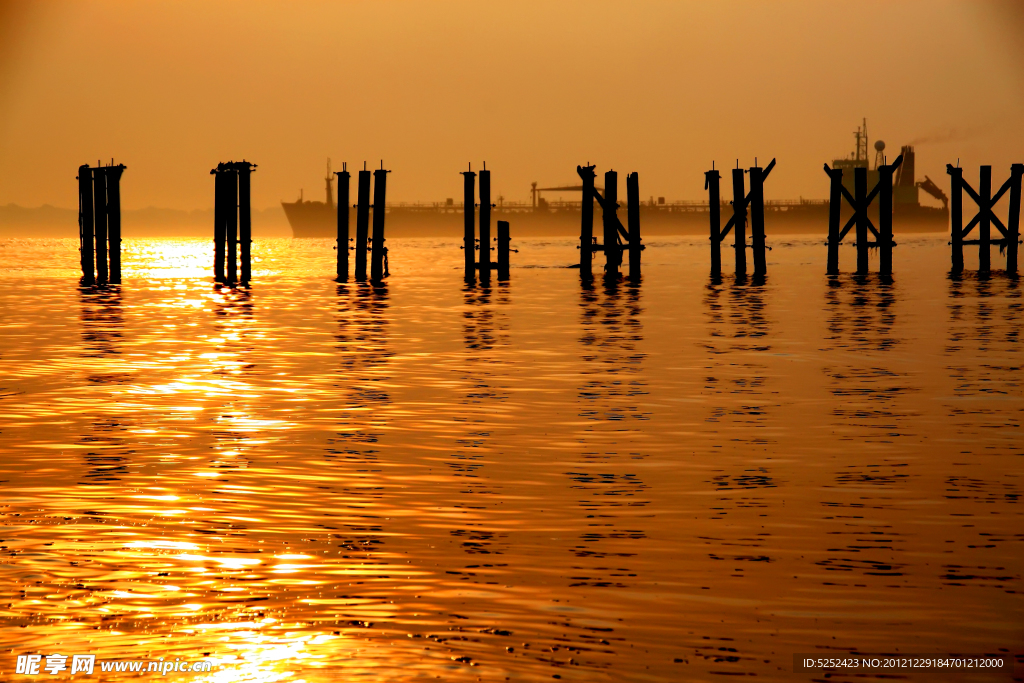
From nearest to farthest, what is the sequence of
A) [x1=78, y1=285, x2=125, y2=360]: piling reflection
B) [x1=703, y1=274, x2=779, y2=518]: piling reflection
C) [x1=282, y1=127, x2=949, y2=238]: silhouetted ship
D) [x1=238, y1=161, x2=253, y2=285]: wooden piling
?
1. [x1=703, y1=274, x2=779, y2=518]: piling reflection
2. [x1=78, y1=285, x2=125, y2=360]: piling reflection
3. [x1=238, y1=161, x2=253, y2=285]: wooden piling
4. [x1=282, y1=127, x2=949, y2=238]: silhouetted ship

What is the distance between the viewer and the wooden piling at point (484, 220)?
37719 mm

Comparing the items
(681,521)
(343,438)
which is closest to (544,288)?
(343,438)

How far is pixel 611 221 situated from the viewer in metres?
40.4

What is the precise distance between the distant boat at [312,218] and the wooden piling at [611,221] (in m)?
142

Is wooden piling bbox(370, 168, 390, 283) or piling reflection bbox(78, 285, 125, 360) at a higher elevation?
wooden piling bbox(370, 168, 390, 283)

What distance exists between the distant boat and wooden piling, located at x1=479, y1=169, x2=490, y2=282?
144 meters

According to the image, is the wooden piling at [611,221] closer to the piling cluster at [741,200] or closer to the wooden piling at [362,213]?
the piling cluster at [741,200]

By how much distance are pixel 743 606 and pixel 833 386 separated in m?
9.41

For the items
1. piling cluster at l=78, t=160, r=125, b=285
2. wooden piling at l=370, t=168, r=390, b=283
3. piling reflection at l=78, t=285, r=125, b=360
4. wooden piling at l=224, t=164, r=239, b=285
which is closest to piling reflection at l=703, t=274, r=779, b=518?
piling reflection at l=78, t=285, r=125, b=360

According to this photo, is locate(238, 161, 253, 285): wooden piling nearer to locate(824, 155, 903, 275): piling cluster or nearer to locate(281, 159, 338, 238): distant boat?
locate(824, 155, 903, 275): piling cluster

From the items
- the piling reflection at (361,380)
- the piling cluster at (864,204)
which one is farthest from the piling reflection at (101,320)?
the piling cluster at (864,204)

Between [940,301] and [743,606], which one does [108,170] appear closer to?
[940,301]

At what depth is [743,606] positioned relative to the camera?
622cm

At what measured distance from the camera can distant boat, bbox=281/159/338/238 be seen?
608 ft
